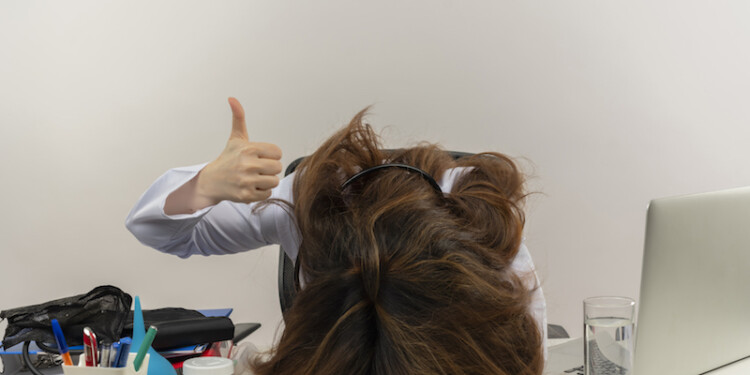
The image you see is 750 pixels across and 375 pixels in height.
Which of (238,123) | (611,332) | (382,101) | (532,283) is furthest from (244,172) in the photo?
(382,101)

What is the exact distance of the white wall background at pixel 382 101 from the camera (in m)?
2.49

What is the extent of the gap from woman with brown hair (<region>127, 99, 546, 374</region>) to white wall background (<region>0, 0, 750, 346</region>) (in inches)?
67.2

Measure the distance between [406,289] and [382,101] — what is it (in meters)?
1.99

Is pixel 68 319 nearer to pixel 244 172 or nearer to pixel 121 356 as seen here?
pixel 121 356

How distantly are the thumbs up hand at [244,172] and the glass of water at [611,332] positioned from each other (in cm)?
43

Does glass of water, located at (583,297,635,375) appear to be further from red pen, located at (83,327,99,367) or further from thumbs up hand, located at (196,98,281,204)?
red pen, located at (83,327,99,367)

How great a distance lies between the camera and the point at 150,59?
2.58m

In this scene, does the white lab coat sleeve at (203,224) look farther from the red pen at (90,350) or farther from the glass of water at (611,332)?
the glass of water at (611,332)

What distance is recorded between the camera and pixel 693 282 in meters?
0.87

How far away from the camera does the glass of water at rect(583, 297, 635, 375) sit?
817 millimetres

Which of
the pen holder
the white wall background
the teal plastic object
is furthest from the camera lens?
the white wall background

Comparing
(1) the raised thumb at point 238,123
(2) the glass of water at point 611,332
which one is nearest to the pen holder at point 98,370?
(1) the raised thumb at point 238,123

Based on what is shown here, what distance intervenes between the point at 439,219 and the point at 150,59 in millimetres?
2187

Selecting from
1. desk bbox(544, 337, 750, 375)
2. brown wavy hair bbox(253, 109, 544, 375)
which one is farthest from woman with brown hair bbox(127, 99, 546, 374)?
desk bbox(544, 337, 750, 375)
